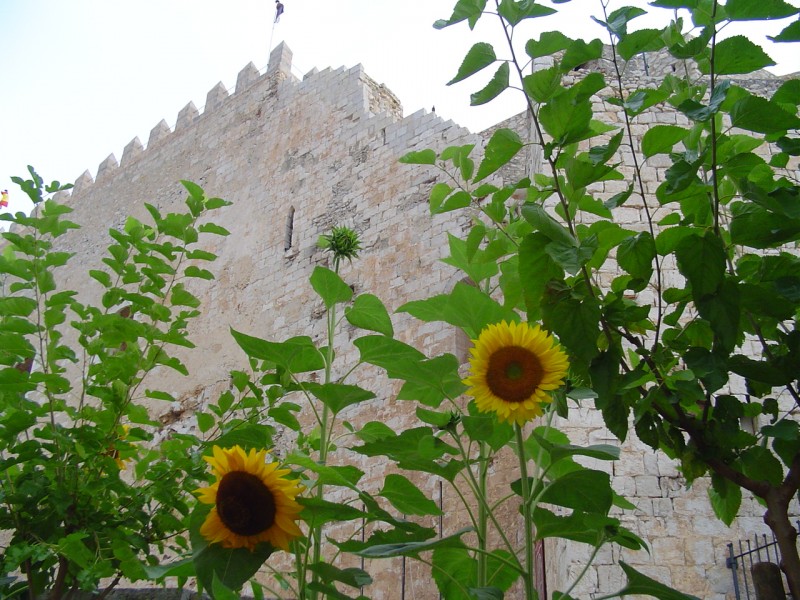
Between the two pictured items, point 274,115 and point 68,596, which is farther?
point 274,115

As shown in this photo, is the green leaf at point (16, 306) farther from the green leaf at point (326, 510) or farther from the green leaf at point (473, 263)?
the green leaf at point (326, 510)

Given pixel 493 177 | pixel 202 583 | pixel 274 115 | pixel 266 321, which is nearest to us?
pixel 202 583

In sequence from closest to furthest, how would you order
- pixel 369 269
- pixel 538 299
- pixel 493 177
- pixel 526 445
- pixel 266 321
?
pixel 538 299 → pixel 526 445 → pixel 493 177 → pixel 369 269 → pixel 266 321

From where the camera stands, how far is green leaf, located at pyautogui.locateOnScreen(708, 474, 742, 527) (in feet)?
5.11

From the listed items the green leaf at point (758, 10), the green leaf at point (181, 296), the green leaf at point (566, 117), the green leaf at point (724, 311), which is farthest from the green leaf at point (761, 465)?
the green leaf at point (181, 296)

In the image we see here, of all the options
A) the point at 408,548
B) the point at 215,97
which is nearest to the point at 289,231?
the point at 215,97

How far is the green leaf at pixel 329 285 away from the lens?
63.5 inches

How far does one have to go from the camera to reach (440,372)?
1.45 m

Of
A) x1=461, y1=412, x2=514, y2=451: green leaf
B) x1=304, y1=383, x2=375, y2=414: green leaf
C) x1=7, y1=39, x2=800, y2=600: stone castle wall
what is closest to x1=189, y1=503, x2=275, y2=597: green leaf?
x1=304, y1=383, x2=375, y2=414: green leaf

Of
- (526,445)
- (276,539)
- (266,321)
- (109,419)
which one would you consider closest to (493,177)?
(266,321)

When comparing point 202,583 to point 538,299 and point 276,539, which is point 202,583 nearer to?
point 276,539

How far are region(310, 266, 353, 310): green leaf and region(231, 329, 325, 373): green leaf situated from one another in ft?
0.47

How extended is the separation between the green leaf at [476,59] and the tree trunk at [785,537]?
3.26 feet

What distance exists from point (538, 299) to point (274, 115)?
8.69 metres
